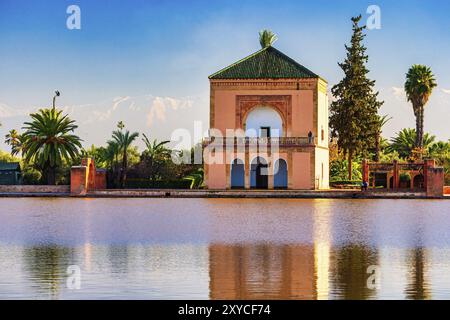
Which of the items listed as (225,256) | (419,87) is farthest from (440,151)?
(225,256)

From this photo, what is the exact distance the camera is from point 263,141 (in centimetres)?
4791

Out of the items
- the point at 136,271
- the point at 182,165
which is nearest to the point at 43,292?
the point at 136,271

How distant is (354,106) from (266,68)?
22.7 ft

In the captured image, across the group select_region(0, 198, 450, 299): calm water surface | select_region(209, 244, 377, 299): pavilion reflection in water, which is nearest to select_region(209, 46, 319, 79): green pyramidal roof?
select_region(0, 198, 450, 299): calm water surface

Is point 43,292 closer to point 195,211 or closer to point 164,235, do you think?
point 164,235

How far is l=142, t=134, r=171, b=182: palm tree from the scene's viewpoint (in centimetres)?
5225

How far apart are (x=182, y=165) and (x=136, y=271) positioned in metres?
40.2

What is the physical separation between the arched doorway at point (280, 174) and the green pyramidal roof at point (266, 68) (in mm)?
4876

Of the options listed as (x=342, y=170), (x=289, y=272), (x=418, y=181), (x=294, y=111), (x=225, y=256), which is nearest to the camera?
(x=289, y=272)

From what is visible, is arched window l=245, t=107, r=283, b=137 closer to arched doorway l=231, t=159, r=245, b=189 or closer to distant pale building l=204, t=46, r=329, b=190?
distant pale building l=204, t=46, r=329, b=190

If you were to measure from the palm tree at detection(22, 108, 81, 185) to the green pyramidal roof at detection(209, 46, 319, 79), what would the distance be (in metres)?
9.16

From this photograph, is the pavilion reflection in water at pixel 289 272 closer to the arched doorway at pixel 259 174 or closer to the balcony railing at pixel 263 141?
the balcony railing at pixel 263 141

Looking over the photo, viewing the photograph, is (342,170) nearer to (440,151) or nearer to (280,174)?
(280,174)

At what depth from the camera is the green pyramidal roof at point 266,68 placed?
48469 millimetres
